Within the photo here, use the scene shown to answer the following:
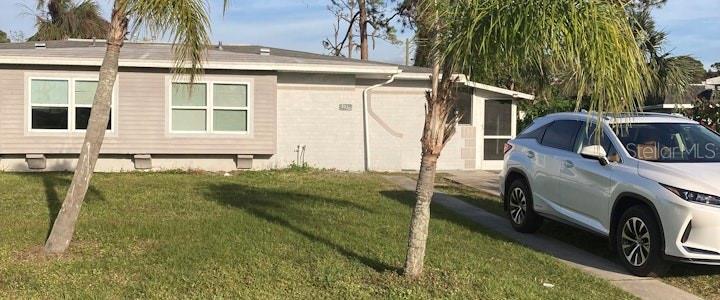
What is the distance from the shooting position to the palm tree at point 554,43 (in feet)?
15.4

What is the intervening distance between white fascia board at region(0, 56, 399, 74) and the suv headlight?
1063 centimetres

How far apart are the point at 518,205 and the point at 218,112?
359 inches

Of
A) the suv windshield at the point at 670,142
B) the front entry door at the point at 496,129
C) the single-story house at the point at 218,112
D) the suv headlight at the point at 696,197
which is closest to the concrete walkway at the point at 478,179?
the front entry door at the point at 496,129

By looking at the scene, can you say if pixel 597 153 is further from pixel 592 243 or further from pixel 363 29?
pixel 363 29

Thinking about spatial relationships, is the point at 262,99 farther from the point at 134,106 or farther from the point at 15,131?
the point at 15,131

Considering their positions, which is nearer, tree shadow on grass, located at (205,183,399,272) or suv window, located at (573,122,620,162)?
tree shadow on grass, located at (205,183,399,272)

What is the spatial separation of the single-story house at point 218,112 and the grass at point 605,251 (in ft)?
10.3

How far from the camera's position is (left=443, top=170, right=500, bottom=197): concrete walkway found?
1415 cm

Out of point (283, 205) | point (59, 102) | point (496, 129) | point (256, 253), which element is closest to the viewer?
point (256, 253)

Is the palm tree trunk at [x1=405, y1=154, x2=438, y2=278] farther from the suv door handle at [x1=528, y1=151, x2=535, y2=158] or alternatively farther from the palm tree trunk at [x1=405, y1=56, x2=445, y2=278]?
the suv door handle at [x1=528, y1=151, x2=535, y2=158]

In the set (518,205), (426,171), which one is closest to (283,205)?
(518,205)

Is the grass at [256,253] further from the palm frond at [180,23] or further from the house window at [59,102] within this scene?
the house window at [59,102]

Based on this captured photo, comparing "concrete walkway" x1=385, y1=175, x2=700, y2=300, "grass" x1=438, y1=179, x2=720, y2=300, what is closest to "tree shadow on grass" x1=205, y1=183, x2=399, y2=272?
"concrete walkway" x1=385, y1=175, x2=700, y2=300

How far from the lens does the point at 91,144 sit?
262 inches
